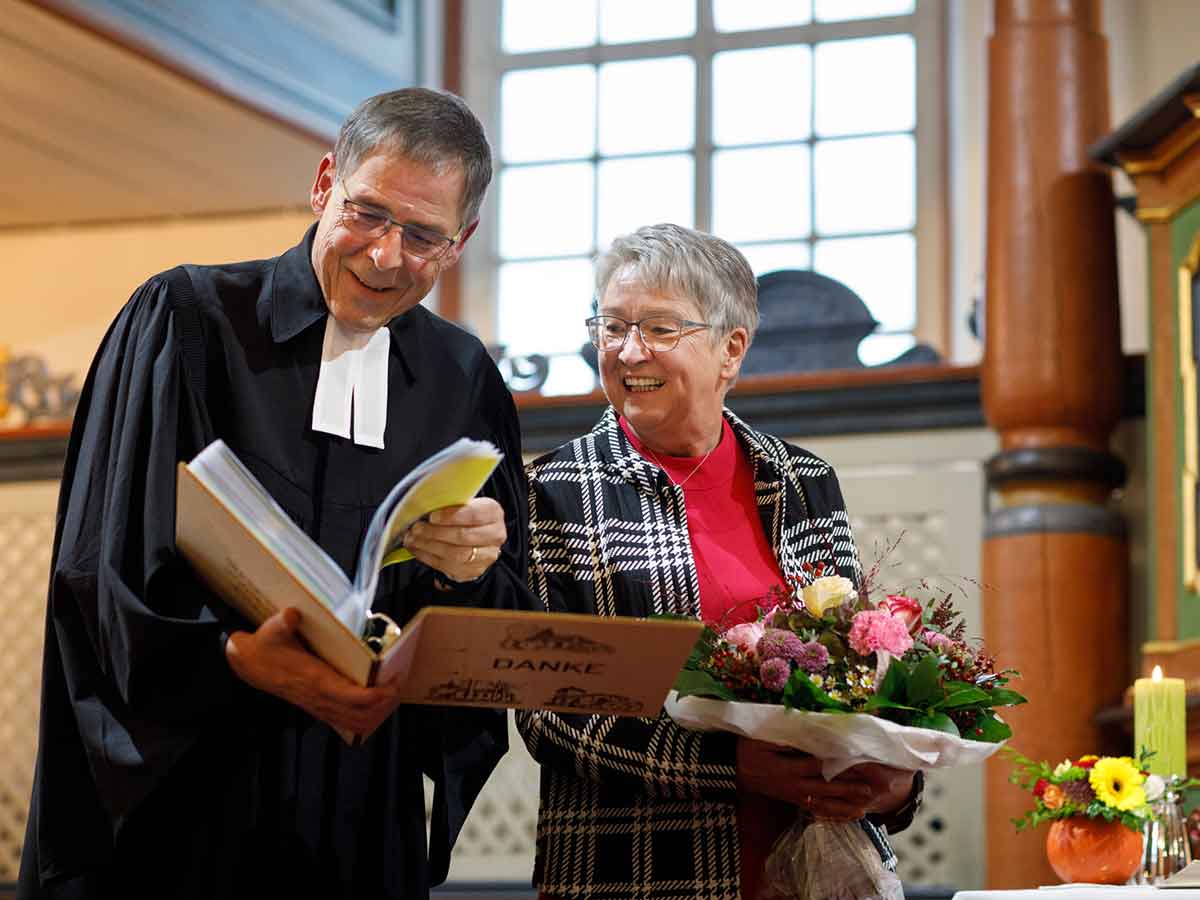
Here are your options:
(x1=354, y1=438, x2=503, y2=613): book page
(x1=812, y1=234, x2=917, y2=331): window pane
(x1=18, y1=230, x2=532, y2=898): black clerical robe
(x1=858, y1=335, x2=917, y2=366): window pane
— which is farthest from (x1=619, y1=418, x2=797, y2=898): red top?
(x1=812, y1=234, x2=917, y2=331): window pane

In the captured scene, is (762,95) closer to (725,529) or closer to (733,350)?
(733,350)

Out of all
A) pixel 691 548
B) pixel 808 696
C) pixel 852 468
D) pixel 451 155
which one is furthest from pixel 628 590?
pixel 852 468

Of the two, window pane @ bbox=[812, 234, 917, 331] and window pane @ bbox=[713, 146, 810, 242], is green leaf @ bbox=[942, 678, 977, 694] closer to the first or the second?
window pane @ bbox=[812, 234, 917, 331]

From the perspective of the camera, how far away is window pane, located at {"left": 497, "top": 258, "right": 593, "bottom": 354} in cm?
919

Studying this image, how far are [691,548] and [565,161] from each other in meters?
6.76

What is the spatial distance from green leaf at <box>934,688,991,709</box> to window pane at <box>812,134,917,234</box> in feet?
21.2

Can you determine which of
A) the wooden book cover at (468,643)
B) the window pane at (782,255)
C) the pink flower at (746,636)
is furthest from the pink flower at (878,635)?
the window pane at (782,255)

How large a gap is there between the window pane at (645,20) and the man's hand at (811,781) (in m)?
7.20

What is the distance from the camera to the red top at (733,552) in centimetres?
271

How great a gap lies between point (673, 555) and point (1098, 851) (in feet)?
3.02

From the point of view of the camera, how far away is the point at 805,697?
2439 mm

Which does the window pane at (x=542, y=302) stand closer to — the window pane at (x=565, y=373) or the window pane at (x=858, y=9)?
the window pane at (x=565, y=373)

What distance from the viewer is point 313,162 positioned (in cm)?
→ 884

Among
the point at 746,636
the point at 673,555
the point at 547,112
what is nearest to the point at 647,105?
the point at 547,112
